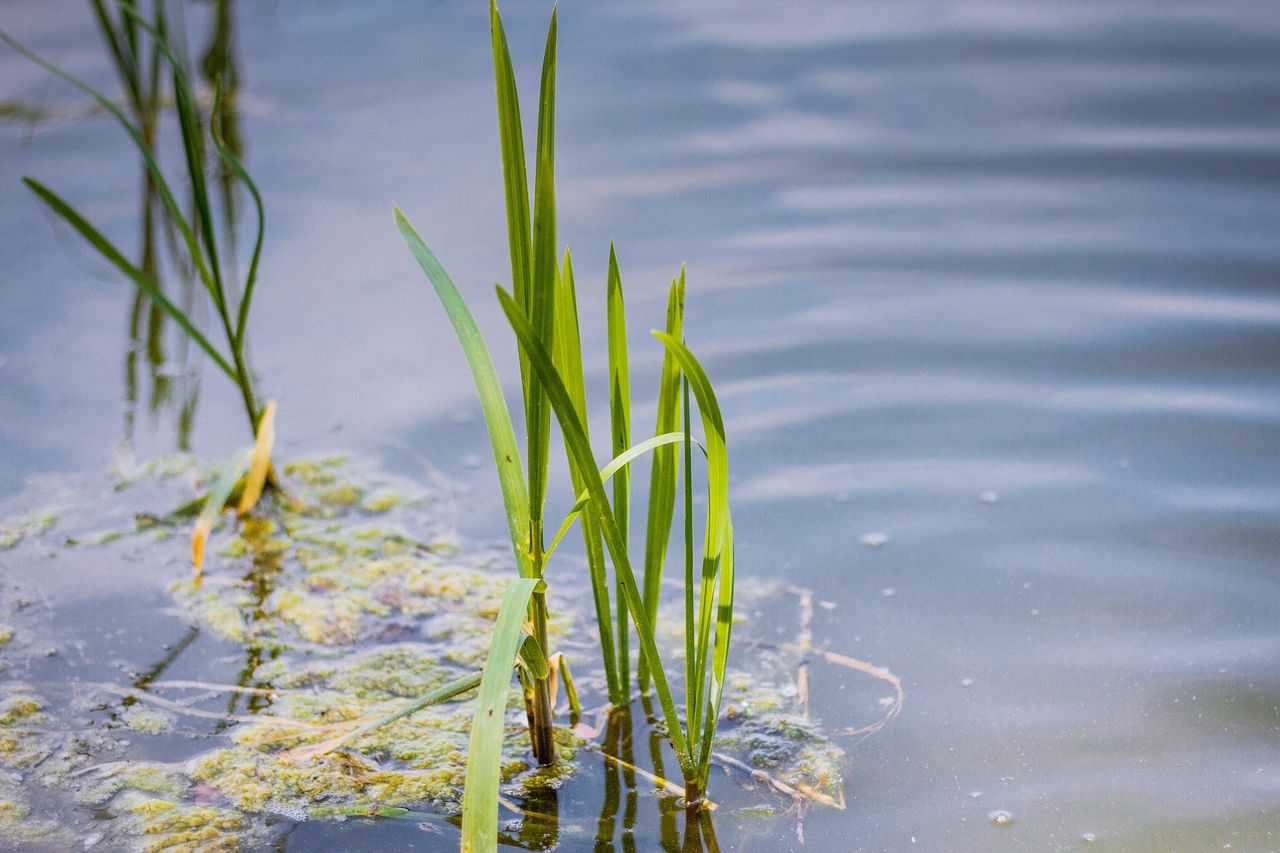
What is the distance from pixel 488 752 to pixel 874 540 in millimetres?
998

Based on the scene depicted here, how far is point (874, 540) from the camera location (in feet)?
6.01

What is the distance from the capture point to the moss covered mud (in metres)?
1.35

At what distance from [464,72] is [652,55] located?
56 cm

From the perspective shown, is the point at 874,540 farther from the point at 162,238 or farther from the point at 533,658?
the point at 162,238

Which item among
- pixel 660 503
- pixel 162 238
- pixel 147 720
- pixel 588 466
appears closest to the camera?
pixel 588 466

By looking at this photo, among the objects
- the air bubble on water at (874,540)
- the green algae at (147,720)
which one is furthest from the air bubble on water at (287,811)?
the air bubble on water at (874,540)

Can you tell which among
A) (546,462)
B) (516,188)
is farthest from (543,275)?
(546,462)

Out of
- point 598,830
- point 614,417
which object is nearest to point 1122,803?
point 598,830

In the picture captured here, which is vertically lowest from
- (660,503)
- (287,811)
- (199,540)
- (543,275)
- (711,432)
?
(287,811)

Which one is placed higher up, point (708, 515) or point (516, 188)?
point (516, 188)

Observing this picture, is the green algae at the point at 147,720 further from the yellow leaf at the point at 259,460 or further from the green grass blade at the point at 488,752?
the green grass blade at the point at 488,752

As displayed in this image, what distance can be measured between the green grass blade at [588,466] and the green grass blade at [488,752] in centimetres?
17

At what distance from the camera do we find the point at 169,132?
10.6ft

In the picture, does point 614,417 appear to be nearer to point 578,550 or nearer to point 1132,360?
point 578,550
